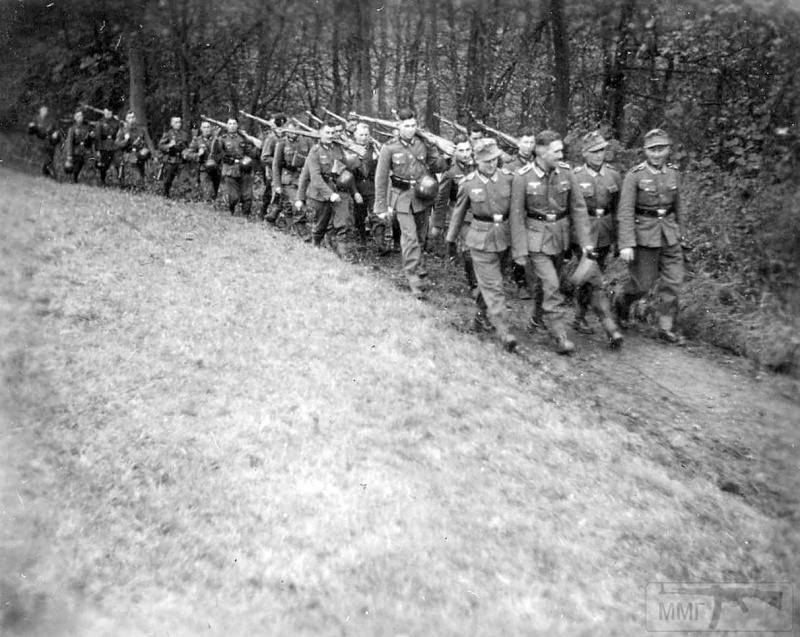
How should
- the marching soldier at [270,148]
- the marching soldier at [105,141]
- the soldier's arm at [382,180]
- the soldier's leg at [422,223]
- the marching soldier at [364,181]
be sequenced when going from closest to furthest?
the soldier's arm at [382,180] < the soldier's leg at [422,223] < the marching soldier at [364,181] < the marching soldier at [270,148] < the marching soldier at [105,141]

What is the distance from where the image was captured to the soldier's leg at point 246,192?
14.8m

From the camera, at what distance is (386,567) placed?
4590 mm

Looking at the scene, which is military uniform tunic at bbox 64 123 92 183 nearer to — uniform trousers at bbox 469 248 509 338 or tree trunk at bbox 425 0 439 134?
tree trunk at bbox 425 0 439 134

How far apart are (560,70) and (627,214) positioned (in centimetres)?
594

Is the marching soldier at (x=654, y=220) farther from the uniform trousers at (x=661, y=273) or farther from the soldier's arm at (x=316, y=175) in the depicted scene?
the soldier's arm at (x=316, y=175)

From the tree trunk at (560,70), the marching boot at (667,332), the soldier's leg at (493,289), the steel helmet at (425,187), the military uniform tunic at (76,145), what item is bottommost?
the marching boot at (667,332)

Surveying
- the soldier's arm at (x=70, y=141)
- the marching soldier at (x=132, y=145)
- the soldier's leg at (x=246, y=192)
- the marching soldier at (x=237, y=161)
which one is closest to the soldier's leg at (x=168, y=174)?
the marching soldier at (x=132, y=145)

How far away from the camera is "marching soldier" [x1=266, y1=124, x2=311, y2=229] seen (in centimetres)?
1361

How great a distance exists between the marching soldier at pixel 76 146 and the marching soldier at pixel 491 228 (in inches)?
411

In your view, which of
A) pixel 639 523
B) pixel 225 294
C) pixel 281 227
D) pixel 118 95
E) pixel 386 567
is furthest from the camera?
pixel 118 95

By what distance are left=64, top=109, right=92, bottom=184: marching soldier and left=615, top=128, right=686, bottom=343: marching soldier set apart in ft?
38.0

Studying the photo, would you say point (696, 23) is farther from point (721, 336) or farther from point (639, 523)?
point (639, 523)

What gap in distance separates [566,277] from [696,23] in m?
4.31

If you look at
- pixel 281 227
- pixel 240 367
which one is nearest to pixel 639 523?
pixel 240 367
